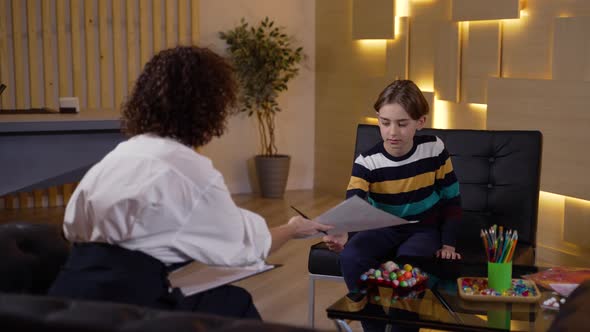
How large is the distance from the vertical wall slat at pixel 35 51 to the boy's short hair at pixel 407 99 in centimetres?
400

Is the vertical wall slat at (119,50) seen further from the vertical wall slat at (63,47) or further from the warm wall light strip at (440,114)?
the warm wall light strip at (440,114)

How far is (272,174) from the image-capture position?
22.2 feet

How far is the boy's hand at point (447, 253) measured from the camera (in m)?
2.95

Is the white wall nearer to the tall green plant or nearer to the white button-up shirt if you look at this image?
the tall green plant

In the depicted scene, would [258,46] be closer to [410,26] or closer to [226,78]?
[410,26]

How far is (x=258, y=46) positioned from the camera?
6477 millimetres

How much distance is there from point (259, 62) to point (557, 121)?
8.38 feet

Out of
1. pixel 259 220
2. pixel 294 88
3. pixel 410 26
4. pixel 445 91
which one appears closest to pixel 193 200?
pixel 259 220

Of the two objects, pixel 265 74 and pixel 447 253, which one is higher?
pixel 265 74

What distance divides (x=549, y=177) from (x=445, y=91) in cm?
112

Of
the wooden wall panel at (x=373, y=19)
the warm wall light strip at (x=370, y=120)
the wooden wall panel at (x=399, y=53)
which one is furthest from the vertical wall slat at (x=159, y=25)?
the wooden wall panel at (x=399, y=53)

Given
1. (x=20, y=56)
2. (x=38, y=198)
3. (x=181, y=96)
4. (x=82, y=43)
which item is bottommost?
(x=38, y=198)

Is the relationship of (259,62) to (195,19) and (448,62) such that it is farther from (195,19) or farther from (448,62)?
(448,62)

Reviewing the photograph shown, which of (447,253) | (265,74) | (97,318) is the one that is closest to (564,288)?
(447,253)
